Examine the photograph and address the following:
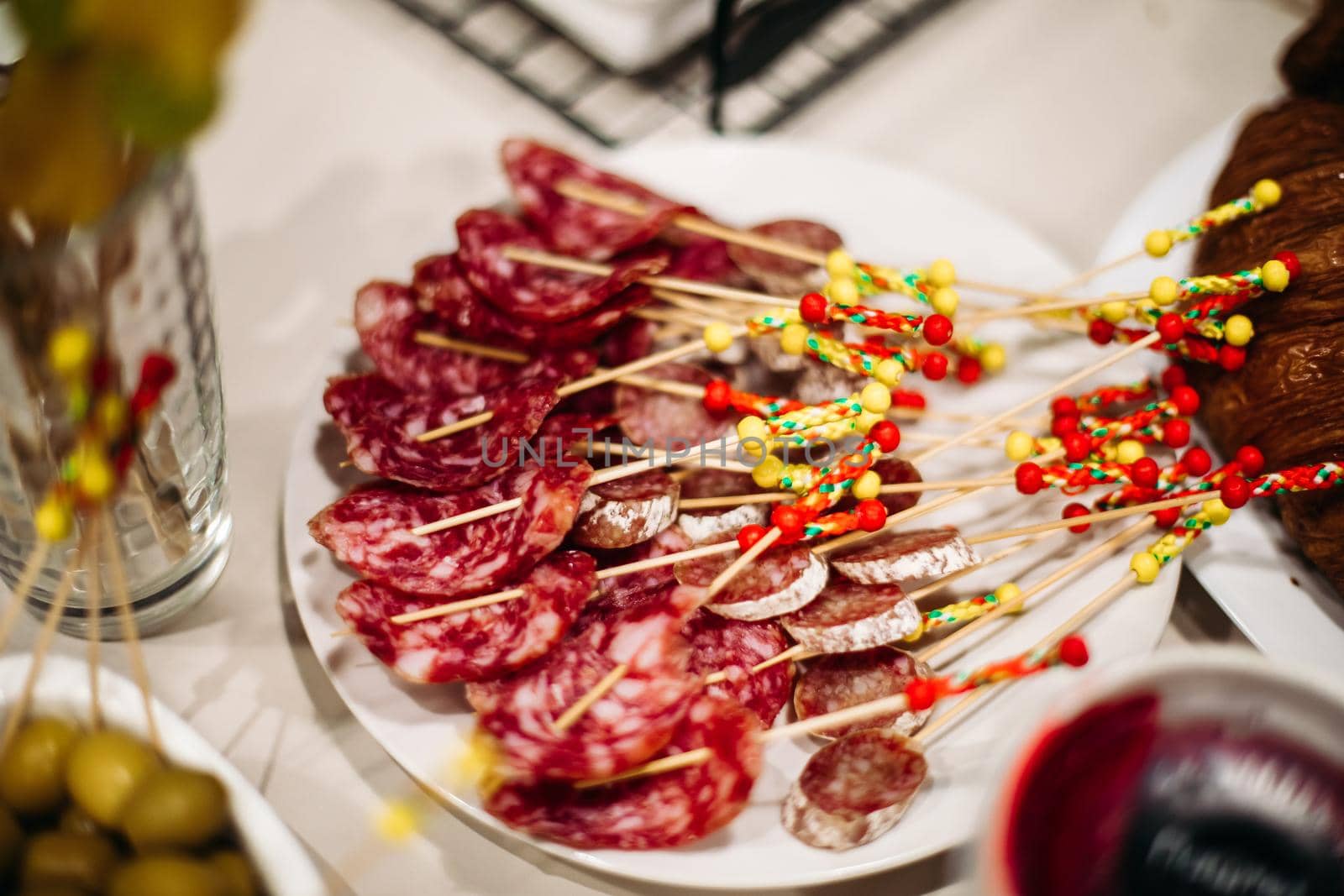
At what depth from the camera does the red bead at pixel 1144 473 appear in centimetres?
111

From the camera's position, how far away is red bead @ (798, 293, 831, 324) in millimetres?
1118

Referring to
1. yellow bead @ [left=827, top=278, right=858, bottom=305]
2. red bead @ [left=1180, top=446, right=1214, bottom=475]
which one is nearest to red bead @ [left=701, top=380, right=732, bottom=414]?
yellow bead @ [left=827, top=278, right=858, bottom=305]

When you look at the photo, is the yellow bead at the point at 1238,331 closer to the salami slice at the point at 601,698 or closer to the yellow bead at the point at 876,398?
the yellow bead at the point at 876,398

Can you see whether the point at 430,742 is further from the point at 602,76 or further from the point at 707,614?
the point at 602,76

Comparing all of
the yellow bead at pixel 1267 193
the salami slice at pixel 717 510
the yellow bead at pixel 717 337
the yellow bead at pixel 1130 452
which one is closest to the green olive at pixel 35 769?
the salami slice at pixel 717 510

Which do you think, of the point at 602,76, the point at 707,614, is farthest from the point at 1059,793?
the point at 602,76

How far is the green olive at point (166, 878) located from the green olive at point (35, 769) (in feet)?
0.35

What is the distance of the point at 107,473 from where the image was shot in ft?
2.37

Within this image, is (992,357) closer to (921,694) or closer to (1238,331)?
(1238,331)

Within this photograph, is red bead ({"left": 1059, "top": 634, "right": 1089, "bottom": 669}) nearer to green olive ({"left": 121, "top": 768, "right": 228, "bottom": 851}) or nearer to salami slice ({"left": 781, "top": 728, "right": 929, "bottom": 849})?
salami slice ({"left": 781, "top": 728, "right": 929, "bottom": 849})

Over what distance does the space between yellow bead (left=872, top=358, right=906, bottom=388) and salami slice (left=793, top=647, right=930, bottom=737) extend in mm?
253

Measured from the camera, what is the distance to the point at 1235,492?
42.1 inches

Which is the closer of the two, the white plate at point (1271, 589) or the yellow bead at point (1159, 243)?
→ the white plate at point (1271, 589)

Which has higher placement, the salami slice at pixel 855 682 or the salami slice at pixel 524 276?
the salami slice at pixel 524 276
